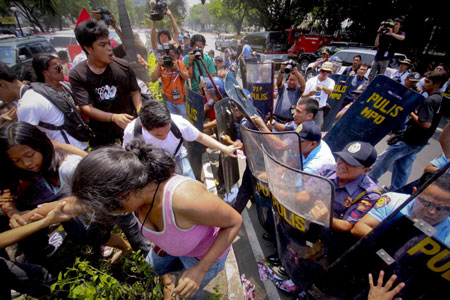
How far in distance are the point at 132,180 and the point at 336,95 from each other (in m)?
4.72

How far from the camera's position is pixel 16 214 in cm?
162

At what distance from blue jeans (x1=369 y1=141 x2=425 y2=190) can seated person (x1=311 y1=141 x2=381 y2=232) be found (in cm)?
196

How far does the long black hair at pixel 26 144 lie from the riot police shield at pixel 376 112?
338 cm

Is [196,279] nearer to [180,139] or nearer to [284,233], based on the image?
[284,233]

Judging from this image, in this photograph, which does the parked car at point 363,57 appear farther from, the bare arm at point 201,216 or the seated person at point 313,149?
the bare arm at point 201,216

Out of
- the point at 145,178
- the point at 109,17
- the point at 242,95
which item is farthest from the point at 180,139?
the point at 109,17

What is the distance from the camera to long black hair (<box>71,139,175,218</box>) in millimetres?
985

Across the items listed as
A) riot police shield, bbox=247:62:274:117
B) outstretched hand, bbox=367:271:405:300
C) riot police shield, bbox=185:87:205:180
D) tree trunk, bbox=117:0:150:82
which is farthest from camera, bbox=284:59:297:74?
tree trunk, bbox=117:0:150:82

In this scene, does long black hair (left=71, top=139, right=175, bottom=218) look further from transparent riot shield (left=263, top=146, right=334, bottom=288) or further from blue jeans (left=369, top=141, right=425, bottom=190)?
blue jeans (left=369, top=141, right=425, bottom=190)

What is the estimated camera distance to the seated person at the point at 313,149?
76.5 inches

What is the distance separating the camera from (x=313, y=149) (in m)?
2.07

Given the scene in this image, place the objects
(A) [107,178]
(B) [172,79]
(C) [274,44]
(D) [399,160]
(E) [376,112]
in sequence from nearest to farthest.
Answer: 1. (A) [107,178]
2. (E) [376,112]
3. (D) [399,160]
4. (B) [172,79]
5. (C) [274,44]

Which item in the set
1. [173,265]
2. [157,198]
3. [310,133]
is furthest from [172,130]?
[310,133]

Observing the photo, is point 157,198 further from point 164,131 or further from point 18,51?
point 18,51
